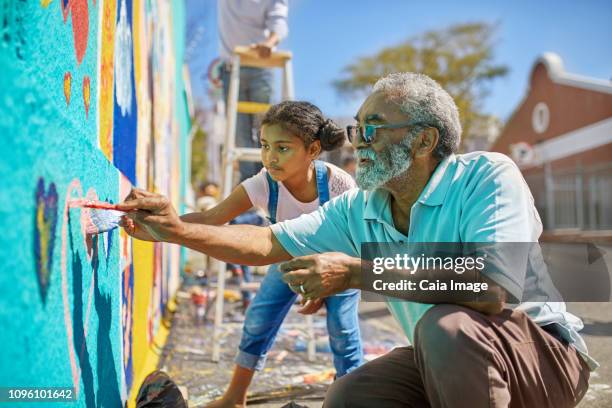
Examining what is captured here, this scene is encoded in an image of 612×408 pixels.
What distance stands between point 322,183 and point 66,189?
5.35ft

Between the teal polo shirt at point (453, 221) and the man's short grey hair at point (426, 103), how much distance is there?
0.23ft

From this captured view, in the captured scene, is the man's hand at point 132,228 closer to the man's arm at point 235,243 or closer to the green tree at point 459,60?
the man's arm at point 235,243

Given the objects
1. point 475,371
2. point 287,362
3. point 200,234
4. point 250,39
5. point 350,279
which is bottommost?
point 287,362

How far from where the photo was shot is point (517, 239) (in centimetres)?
177

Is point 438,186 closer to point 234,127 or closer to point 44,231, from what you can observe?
point 44,231

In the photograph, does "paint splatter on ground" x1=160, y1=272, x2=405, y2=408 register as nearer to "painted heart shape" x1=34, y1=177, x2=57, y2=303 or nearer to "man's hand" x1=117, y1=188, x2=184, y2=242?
"man's hand" x1=117, y1=188, x2=184, y2=242

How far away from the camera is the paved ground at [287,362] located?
10.2 ft

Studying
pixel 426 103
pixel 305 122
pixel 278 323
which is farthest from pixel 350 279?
pixel 278 323

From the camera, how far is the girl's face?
2797mm

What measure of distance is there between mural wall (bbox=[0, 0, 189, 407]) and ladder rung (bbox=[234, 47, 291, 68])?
1.48 m

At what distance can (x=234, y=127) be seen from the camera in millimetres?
4207

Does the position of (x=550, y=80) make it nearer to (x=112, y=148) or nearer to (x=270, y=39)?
(x=270, y=39)

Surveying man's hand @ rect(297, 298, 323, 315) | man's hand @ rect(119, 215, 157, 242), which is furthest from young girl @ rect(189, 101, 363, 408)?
man's hand @ rect(119, 215, 157, 242)

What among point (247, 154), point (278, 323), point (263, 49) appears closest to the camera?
point (278, 323)
